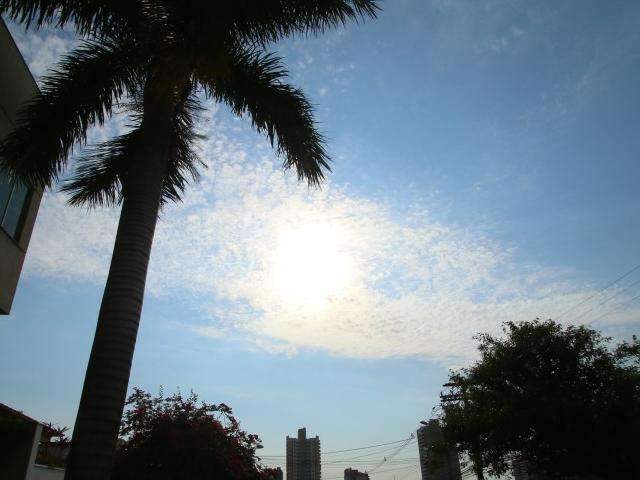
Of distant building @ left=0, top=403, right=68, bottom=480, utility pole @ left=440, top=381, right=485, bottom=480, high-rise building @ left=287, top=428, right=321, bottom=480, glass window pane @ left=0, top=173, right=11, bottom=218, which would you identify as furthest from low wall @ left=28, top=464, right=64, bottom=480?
high-rise building @ left=287, top=428, right=321, bottom=480

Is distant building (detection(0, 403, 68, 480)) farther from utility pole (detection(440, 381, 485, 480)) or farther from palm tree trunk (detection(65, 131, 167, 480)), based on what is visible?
utility pole (detection(440, 381, 485, 480))

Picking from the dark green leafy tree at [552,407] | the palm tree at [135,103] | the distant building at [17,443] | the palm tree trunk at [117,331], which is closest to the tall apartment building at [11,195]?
the palm tree at [135,103]

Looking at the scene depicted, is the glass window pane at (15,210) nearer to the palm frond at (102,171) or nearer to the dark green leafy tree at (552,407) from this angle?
the palm frond at (102,171)

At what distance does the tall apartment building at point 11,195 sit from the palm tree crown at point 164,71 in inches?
138

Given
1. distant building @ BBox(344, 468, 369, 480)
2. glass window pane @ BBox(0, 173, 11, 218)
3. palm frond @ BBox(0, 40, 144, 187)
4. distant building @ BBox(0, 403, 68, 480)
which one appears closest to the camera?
palm frond @ BBox(0, 40, 144, 187)

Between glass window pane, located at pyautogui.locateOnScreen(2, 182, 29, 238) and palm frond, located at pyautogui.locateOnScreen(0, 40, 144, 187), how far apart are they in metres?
3.86

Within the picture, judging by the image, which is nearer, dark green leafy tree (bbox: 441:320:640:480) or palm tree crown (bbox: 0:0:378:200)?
palm tree crown (bbox: 0:0:378:200)

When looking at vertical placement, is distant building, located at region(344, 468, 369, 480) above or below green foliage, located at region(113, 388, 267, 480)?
above

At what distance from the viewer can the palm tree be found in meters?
5.95

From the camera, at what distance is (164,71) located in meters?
6.95

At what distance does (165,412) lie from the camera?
14.0m

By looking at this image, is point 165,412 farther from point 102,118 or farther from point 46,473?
point 102,118

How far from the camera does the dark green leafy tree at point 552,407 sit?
18891 millimetres

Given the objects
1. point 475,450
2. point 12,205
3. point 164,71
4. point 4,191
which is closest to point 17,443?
point 12,205
